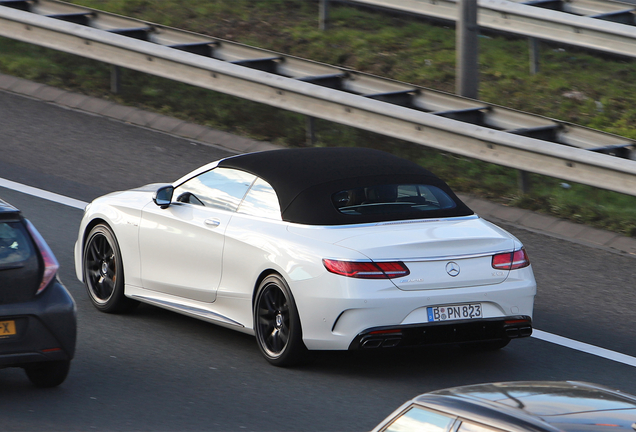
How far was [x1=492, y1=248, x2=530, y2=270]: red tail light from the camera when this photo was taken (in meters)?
7.62

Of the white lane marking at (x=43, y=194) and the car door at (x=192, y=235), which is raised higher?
the car door at (x=192, y=235)

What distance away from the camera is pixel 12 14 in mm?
15562

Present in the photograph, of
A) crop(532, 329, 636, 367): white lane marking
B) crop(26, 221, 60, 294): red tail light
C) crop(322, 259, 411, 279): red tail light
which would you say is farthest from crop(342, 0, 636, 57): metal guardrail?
crop(26, 221, 60, 294): red tail light

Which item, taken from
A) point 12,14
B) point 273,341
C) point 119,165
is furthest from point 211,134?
point 273,341

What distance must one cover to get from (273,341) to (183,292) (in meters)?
1.07

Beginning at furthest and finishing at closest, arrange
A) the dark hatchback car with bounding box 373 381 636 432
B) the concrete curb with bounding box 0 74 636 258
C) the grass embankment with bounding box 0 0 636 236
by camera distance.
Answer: the grass embankment with bounding box 0 0 636 236 → the concrete curb with bounding box 0 74 636 258 → the dark hatchback car with bounding box 373 381 636 432

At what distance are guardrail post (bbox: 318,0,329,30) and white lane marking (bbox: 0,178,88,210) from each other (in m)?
6.21

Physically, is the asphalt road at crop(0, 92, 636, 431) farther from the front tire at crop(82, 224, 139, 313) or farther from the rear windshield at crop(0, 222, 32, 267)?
the rear windshield at crop(0, 222, 32, 267)

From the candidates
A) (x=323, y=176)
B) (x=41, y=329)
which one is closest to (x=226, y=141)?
(x=323, y=176)

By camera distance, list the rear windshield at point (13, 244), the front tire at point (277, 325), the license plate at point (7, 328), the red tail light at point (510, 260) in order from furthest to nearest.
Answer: the red tail light at point (510, 260) → the front tire at point (277, 325) → the rear windshield at point (13, 244) → the license plate at point (7, 328)

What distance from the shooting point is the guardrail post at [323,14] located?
16859 mm

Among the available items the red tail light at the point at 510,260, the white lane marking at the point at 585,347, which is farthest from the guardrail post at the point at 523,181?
the red tail light at the point at 510,260

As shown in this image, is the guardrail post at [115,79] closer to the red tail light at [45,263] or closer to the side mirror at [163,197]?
the side mirror at [163,197]

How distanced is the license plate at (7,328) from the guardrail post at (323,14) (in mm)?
11031
